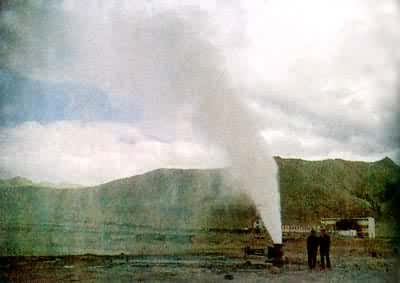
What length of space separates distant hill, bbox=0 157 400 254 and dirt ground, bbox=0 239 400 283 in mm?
117

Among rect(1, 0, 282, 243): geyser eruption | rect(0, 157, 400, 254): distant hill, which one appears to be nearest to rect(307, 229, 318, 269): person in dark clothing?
rect(0, 157, 400, 254): distant hill

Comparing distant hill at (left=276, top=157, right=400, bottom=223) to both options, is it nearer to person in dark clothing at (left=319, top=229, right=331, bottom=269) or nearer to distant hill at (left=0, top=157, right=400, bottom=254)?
distant hill at (left=0, top=157, right=400, bottom=254)

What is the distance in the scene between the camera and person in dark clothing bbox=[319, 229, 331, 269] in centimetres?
527

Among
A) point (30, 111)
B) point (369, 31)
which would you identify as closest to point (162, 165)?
point (30, 111)

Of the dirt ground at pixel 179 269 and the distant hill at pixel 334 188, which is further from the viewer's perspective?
the distant hill at pixel 334 188

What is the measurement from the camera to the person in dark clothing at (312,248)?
5257 millimetres

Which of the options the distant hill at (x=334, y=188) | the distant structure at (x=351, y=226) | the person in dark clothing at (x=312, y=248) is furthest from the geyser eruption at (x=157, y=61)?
the distant structure at (x=351, y=226)

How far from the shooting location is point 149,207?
5.30m

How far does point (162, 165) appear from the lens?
17.5 feet

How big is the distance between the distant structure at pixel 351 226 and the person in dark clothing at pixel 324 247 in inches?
2.7

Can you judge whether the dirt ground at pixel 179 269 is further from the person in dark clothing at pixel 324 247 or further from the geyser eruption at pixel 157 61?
the geyser eruption at pixel 157 61

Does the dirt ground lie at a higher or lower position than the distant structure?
lower

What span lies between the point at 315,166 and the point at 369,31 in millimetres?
1403

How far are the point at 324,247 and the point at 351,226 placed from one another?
32 cm
